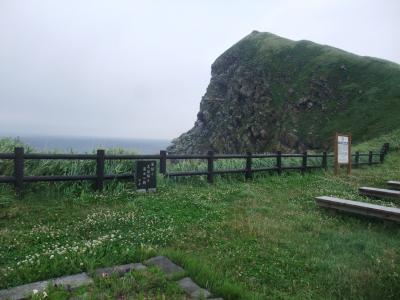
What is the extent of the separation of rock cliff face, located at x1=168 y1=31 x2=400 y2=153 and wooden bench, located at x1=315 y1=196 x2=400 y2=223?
146 feet

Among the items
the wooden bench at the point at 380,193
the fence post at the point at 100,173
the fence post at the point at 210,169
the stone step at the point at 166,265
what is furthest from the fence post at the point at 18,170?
the wooden bench at the point at 380,193

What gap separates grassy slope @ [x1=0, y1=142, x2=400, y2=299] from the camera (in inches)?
204

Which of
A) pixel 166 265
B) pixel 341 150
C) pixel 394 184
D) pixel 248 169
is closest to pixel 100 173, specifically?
pixel 166 265

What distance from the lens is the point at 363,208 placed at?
9.06 m

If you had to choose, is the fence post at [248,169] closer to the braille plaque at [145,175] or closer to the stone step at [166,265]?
the braille plaque at [145,175]

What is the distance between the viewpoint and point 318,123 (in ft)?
224

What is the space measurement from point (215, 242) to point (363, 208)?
14.7ft

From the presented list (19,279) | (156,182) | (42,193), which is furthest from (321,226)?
(42,193)

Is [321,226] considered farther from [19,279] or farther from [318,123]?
[318,123]

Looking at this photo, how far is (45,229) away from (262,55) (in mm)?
100973

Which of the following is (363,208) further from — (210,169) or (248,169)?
(248,169)

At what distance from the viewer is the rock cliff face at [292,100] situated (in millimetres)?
63031

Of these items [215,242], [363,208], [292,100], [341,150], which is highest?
[292,100]

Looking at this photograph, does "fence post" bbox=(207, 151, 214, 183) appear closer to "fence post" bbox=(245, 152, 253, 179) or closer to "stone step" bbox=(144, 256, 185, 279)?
"fence post" bbox=(245, 152, 253, 179)
